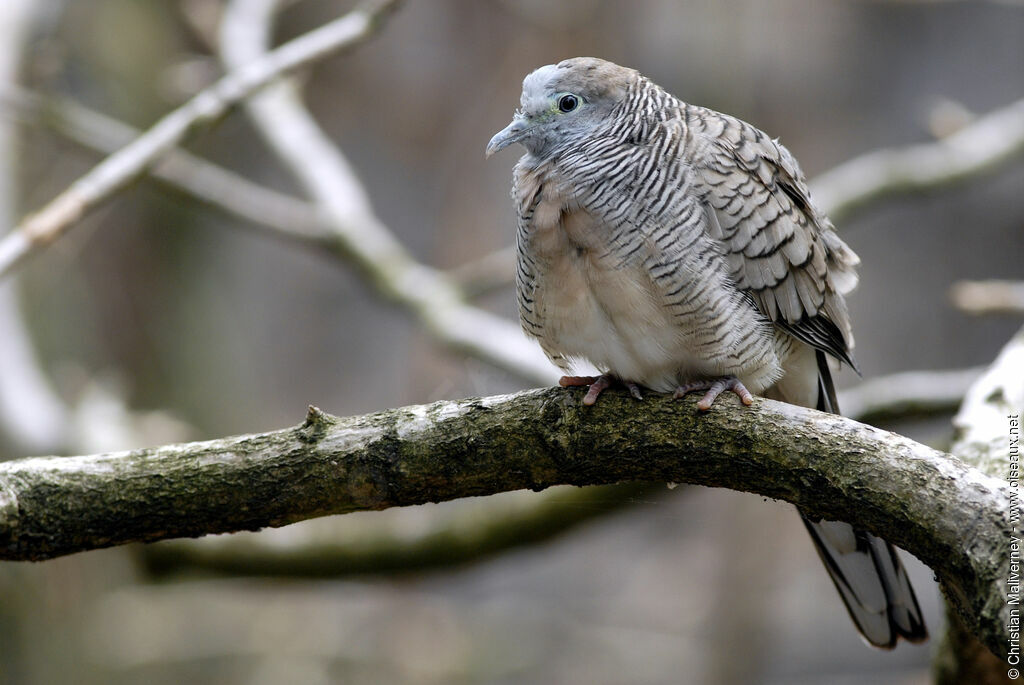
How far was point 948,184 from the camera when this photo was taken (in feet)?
17.4

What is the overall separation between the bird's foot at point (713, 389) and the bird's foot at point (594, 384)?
0.12 meters

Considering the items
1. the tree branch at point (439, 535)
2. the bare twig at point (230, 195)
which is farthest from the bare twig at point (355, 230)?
the tree branch at point (439, 535)

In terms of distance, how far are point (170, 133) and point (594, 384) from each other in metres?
1.90

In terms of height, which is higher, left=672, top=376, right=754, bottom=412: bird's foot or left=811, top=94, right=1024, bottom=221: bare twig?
left=811, top=94, right=1024, bottom=221: bare twig

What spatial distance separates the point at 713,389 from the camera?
248 centimetres

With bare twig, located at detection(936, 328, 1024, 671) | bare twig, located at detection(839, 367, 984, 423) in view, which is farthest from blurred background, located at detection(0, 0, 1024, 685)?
bare twig, located at detection(936, 328, 1024, 671)

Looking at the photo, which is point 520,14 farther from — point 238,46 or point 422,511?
point 422,511

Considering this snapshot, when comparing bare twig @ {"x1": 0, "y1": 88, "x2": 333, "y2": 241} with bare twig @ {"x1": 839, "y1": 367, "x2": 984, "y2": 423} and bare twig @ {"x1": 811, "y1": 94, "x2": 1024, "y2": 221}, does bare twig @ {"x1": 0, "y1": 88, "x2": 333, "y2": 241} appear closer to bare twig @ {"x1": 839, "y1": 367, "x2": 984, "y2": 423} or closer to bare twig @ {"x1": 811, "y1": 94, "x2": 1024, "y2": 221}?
bare twig @ {"x1": 811, "y1": 94, "x2": 1024, "y2": 221}

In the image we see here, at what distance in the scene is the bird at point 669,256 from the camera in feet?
8.60

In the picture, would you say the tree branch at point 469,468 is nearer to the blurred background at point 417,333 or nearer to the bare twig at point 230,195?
the blurred background at point 417,333

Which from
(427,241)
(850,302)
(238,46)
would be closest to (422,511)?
(238,46)

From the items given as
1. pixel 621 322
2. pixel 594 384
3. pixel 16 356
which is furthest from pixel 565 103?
A: pixel 16 356

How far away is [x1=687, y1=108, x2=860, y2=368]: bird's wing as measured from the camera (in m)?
2.73

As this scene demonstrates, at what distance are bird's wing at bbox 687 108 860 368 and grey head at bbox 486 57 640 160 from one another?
0.28 metres
